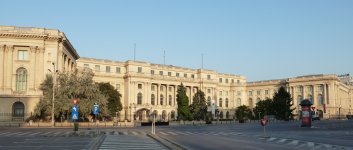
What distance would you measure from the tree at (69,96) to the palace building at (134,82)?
5162 mm

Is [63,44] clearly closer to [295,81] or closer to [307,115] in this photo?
[307,115]

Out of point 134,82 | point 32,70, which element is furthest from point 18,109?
point 134,82

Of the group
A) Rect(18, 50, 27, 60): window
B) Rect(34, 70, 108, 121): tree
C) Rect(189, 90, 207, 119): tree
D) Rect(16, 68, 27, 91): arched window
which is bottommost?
Rect(189, 90, 207, 119): tree

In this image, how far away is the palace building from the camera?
2292 inches

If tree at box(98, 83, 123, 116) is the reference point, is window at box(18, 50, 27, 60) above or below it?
above

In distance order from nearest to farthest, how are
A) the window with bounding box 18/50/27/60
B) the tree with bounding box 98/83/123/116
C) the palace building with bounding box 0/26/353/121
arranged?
the palace building with bounding box 0/26/353/121 → the window with bounding box 18/50/27/60 → the tree with bounding box 98/83/123/116

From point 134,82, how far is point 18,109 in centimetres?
4986

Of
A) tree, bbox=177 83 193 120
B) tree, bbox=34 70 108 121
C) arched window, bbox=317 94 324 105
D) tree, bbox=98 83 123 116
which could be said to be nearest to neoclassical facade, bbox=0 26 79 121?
Result: tree, bbox=34 70 108 121

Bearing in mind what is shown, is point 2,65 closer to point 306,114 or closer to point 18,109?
point 18,109

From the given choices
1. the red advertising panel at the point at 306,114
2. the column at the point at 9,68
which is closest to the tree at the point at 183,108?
the red advertising panel at the point at 306,114

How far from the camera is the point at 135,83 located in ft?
345

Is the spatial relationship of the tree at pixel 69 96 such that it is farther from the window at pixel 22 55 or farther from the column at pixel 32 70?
the window at pixel 22 55

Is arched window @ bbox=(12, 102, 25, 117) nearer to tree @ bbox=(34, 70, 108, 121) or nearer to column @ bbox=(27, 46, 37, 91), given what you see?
column @ bbox=(27, 46, 37, 91)

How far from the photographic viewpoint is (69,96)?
53.9m
